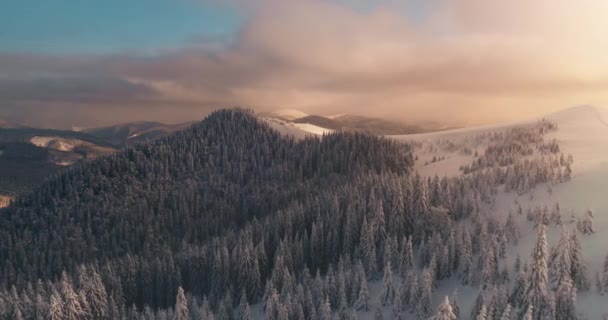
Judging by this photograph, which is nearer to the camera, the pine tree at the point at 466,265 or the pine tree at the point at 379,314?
the pine tree at the point at 379,314

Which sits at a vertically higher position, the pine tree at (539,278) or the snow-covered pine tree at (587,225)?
the snow-covered pine tree at (587,225)

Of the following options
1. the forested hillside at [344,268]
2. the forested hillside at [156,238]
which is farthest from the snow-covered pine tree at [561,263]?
the forested hillside at [156,238]

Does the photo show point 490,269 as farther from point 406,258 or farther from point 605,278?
point 406,258

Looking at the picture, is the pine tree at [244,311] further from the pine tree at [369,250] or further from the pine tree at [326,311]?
the pine tree at [369,250]

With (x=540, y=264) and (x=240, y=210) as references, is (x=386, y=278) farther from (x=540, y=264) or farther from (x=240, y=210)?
(x=240, y=210)

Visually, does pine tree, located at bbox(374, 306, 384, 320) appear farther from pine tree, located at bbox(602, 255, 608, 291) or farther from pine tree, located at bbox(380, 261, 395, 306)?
pine tree, located at bbox(602, 255, 608, 291)

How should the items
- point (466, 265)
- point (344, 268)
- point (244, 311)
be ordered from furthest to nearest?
point (344, 268), point (244, 311), point (466, 265)

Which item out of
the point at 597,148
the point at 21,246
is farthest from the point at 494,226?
the point at 21,246

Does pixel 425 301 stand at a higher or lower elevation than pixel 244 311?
higher

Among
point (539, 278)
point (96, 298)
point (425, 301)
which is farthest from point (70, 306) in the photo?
point (539, 278)

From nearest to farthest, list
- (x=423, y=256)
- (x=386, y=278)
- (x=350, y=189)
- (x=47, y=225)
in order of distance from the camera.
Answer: (x=386, y=278) < (x=423, y=256) < (x=350, y=189) < (x=47, y=225)

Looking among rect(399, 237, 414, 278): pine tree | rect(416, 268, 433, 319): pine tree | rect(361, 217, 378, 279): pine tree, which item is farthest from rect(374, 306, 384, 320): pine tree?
rect(361, 217, 378, 279): pine tree
